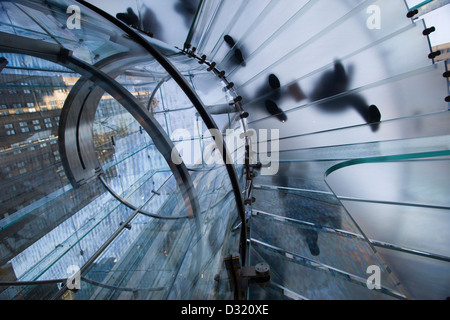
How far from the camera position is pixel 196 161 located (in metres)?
1.80

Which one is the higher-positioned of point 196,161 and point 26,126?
point 26,126

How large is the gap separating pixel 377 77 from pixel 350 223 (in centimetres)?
238

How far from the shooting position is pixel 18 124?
125cm

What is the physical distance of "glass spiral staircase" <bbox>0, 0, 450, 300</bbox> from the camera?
1.21m

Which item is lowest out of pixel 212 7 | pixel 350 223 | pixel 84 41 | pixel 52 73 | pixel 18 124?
pixel 350 223

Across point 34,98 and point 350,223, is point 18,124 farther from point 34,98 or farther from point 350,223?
point 350,223

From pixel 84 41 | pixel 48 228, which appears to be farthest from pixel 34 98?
pixel 48 228

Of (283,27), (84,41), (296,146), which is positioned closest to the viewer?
(84,41)

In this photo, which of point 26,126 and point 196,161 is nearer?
point 26,126

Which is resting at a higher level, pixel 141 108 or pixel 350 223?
pixel 141 108

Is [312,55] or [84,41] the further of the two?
[312,55]

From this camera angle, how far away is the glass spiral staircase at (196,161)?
121 cm

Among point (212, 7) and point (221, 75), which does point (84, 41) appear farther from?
Result: point (221, 75)
